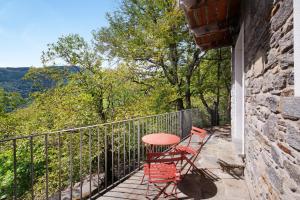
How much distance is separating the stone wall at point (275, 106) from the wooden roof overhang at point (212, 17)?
2.44ft

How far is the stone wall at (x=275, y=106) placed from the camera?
1.44 m

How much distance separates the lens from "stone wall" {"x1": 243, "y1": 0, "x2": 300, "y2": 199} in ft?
4.73

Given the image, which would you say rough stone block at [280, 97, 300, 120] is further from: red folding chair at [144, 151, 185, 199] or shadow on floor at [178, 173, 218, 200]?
shadow on floor at [178, 173, 218, 200]

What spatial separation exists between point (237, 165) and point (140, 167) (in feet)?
5.80

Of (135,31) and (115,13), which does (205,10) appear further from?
(115,13)

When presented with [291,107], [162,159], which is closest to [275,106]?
[291,107]

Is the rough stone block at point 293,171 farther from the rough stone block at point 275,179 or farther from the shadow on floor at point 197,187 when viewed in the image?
the shadow on floor at point 197,187

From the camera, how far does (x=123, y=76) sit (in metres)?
8.32

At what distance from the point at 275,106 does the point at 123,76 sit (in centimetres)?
680

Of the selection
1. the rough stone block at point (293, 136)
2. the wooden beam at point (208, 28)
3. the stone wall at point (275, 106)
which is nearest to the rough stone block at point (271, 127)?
the stone wall at point (275, 106)

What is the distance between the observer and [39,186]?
24.7ft

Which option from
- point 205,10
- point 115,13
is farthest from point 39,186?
point 115,13

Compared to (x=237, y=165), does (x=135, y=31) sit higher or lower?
higher

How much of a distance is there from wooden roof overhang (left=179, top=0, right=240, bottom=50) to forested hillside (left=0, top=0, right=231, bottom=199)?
3.92 m
